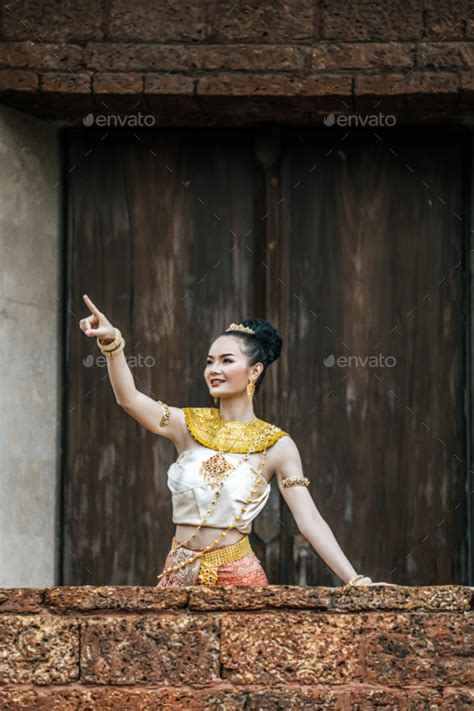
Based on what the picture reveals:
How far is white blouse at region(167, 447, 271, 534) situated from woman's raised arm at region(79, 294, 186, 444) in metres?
0.15

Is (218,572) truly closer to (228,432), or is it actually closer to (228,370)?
(228,432)

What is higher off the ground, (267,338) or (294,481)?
(267,338)

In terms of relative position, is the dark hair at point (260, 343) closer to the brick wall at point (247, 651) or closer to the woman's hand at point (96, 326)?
the woman's hand at point (96, 326)

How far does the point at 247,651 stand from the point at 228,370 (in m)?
1.36

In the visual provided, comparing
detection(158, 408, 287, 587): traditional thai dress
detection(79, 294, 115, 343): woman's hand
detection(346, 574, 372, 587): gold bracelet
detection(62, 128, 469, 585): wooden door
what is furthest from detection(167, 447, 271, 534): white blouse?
detection(62, 128, 469, 585): wooden door

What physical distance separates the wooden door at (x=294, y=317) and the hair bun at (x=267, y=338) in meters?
1.01

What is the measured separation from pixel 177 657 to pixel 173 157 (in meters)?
3.13

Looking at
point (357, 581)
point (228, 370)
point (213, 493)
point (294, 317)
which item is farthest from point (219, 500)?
point (294, 317)

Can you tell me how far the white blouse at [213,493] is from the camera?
6738 mm

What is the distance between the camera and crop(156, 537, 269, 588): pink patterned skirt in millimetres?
6695

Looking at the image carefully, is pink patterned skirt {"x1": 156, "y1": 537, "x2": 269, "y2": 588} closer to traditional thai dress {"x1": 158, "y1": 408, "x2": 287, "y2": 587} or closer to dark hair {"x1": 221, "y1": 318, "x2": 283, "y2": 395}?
traditional thai dress {"x1": 158, "y1": 408, "x2": 287, "y2": 587}

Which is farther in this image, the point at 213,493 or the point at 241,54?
the point at 241,54

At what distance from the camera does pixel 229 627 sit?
19.8 feet

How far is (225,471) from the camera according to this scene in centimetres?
678
